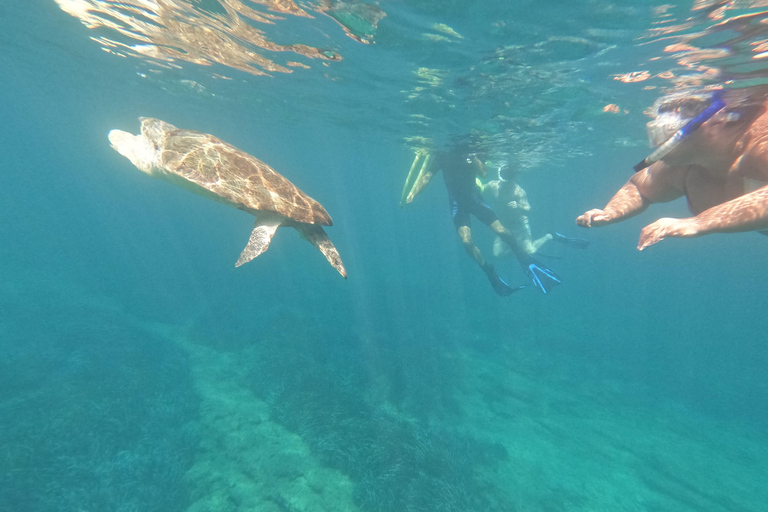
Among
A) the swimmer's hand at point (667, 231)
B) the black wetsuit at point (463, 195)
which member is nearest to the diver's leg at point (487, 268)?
the black wetsuit at point (463, 195)

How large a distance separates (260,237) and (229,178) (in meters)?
1.04

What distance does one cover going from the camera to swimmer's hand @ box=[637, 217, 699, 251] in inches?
97.7

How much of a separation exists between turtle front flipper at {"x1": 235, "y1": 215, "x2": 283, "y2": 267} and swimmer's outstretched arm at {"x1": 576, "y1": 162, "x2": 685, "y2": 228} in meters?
4.45

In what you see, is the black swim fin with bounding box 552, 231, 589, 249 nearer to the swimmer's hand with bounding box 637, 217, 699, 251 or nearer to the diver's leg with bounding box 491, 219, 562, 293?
the diver's leg with bounding box 491, 219, 562, 293

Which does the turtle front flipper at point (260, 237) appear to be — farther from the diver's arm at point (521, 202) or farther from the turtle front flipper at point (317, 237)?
the diver's arm at point (521, 202)

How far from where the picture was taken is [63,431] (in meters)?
8.57

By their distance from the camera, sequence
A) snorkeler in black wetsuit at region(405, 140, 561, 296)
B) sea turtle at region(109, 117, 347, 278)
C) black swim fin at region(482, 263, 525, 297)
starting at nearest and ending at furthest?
1. sea turtle at region(109, 117, 347, 278)
2. black swim fin at region(482, 263, 525, 297)
3. snorkeler in black wetsuit at region(405, 140, 561, 296)

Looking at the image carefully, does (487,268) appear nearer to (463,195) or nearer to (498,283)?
(498,283)

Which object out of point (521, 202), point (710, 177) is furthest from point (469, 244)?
point (710, 177)

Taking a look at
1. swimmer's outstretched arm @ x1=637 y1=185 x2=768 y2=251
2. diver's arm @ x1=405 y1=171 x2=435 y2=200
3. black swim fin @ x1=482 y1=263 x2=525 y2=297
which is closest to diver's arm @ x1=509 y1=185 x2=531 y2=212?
diver's arm @ x1=405 y1=171 x2=435 y2=200

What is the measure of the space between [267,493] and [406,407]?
5.58 m

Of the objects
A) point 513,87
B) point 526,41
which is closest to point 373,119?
point 513,87

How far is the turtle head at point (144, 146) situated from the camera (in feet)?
18.6

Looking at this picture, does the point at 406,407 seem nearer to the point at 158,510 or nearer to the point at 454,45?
the point at 158,510
